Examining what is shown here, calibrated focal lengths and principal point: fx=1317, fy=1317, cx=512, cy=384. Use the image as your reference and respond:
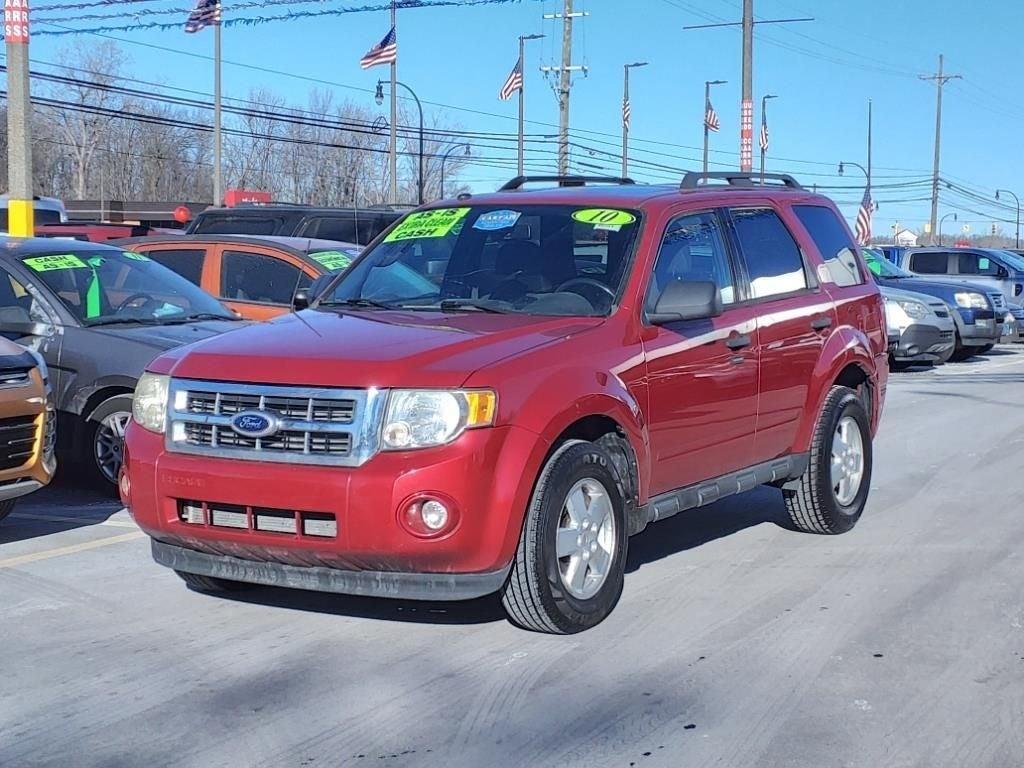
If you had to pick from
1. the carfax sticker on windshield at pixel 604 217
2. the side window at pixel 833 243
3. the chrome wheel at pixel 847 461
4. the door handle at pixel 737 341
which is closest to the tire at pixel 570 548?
the door handle at pixel 737 341

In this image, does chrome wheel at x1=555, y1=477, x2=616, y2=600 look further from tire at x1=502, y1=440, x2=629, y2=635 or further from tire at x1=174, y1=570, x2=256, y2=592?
tire at x1=174, y1=570, x2=256, y2=592

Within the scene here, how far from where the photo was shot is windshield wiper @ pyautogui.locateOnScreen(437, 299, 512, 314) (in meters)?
5.89

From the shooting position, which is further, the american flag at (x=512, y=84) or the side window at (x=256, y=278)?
the american flag at (x=512, y=84)

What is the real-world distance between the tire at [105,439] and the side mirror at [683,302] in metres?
3.94

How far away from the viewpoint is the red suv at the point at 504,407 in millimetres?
4852

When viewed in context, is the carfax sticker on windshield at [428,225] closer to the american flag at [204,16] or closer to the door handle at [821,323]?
the door handle at [821,323]

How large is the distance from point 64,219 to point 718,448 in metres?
21.0

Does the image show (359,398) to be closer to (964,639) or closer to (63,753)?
(63,753)

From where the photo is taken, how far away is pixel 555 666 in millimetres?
4938

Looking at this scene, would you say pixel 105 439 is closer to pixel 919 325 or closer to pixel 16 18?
pixel 16 18

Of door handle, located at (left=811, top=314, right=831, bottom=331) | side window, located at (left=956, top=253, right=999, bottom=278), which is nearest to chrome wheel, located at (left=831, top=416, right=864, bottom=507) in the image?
door handle, located at (left=811, top=314, right=831, bottom=331)

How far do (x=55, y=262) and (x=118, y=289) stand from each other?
0.44m

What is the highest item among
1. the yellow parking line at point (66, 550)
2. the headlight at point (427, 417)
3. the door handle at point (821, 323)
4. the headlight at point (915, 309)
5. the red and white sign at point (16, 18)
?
the red and white sign at point (16, 18)

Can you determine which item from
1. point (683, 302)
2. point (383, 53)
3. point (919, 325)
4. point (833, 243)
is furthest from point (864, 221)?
point (683, 302)
